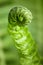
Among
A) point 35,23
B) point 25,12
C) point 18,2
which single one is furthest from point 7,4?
point 25,12

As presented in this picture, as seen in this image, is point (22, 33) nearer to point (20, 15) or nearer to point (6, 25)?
point (20, 15)

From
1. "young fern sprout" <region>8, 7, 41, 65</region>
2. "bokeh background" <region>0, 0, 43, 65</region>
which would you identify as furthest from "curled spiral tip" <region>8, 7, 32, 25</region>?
"bokeh background" <region>0, 0, 43, 65</region>

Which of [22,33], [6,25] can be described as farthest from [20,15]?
[6,25]

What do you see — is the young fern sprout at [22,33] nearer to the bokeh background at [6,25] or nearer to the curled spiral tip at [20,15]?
the curled spiral tip at [20,15]

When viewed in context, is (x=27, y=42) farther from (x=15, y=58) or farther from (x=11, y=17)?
(x=15, y=58)

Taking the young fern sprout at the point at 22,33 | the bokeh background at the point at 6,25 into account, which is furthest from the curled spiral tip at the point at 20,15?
the bokeh background at the point at 6,25

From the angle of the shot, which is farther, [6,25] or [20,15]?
[6,25]
